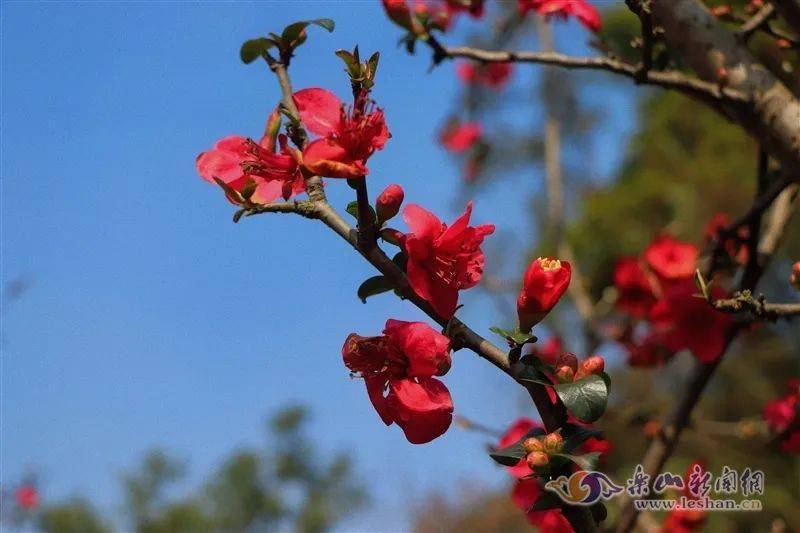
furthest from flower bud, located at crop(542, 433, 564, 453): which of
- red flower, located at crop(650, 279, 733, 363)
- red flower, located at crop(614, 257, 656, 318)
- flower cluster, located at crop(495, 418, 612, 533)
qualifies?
red flower, located at crop(614, 257, 656, 318)

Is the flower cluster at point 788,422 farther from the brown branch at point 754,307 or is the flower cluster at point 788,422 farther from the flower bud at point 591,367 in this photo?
the flower bud at point 591,367

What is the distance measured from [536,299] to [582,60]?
31.1 inches

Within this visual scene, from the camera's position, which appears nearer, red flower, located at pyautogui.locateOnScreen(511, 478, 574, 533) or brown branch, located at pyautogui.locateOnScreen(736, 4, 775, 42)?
red flower, located at pyautogui.locateOnScreen(511, 478, 574, 533)

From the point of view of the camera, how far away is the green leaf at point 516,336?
0.77 meters

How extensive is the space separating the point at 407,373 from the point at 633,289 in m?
1.69

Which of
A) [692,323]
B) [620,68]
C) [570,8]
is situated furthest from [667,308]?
[570,8]

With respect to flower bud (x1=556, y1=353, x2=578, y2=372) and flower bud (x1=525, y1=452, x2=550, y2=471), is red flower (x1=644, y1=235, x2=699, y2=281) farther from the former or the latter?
flower bud (x1=525, y1=452, x2=550, y2=471)

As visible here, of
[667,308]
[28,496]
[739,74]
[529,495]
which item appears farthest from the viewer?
[28,496]

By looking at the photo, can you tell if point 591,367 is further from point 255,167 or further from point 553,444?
point 255,167

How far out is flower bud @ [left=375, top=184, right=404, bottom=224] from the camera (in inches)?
30.2

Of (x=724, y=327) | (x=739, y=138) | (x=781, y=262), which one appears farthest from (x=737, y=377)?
(x=724, y=327)

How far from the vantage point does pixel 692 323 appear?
1.67 metres

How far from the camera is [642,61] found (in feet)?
4.43

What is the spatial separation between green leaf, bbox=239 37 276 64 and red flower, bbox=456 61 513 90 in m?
2.73
